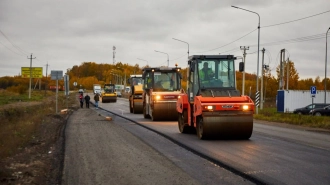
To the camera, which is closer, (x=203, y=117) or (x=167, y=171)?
(x=167, y=171)

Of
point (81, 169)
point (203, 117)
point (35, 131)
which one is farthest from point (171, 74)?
point (81, 169)

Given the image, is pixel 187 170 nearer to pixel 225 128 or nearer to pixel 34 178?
pixel 34 178

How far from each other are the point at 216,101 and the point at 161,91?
41.1ft

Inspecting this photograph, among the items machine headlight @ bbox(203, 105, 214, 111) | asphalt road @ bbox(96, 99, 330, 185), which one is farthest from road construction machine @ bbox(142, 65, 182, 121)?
machine headlight @ bbox(203, 105, 214, 111)

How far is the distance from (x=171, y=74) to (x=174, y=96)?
2.45m

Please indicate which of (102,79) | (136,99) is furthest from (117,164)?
(102,79)

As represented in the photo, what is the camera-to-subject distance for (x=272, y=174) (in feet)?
29.9

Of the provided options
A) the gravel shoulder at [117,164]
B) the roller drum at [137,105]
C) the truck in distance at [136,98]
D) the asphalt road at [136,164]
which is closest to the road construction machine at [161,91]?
the roller drum at [137,105]

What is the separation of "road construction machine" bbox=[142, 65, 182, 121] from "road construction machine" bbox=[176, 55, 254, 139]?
798 cm

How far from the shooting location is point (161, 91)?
1085 inches

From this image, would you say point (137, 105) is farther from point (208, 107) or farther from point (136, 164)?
point (136, 164)

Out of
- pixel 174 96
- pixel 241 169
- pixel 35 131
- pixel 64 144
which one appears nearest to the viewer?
pixel 241 169

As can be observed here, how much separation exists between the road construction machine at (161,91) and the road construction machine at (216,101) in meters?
7.98

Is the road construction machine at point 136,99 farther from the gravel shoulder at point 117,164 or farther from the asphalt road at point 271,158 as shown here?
the gravel shoulder at point 117,164
